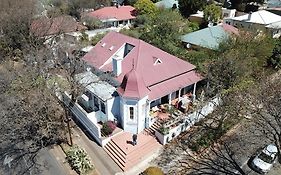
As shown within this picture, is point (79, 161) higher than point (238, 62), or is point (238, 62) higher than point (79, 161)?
point (238, 62)

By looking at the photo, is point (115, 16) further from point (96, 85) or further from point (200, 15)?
point (96, 85)

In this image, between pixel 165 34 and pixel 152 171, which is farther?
pixel 165 34

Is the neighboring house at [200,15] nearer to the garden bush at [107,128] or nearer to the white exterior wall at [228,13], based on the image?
the white exterior wall at [228,13]

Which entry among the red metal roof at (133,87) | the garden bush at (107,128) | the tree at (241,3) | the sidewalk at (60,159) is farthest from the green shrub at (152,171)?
the tree at (241,3)

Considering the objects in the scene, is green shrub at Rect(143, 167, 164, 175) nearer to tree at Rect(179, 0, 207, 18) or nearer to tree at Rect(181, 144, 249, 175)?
tree at Rect(181, 144, 249, 175)

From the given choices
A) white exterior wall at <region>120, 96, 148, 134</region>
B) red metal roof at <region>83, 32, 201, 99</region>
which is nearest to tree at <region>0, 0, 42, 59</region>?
red metal roof at <region>83, 32, 201, 99</region>

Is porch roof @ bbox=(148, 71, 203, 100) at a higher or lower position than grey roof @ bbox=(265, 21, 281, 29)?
lower

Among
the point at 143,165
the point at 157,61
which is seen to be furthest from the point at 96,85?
the point at 143,165

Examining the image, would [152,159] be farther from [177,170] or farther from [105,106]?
[105,106]
